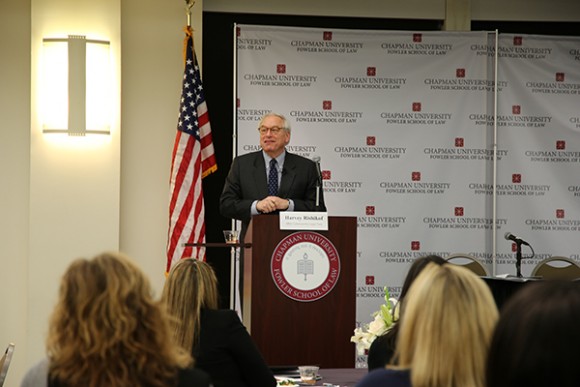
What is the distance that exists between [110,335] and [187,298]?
144 centimetres

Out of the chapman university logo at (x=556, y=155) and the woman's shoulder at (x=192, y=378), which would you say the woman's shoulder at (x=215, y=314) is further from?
the chapman university logo at (x=556, y=155)

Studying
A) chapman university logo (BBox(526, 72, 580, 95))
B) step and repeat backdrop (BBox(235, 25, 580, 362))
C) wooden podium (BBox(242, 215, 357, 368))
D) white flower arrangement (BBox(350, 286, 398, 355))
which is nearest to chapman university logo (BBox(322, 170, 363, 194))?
step and repeat backdrop (BBox(235, 25, 580, 362))

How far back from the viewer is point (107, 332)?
2.25m

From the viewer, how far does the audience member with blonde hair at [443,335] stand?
220cm

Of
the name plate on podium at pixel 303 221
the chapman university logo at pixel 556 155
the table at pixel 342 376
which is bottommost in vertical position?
the table at pixel 342 376

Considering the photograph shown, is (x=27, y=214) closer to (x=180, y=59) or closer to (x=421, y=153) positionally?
(x=180, y=59)

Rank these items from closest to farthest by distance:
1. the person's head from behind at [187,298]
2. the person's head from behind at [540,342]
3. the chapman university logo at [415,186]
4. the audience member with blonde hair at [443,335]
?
the person's head from behind at [540,342] < the audience member with blonde hair at [443,335] < the person's head from behind at [187,298] < the chapman university logo at [415,186]

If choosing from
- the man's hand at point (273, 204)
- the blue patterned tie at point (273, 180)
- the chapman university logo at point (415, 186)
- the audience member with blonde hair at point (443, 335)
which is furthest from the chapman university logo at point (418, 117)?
the audience member with blonde hair at point (443, 335)

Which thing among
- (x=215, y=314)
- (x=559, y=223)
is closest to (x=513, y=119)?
(x=559, y=223)

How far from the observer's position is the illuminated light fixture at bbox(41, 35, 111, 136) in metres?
8.25

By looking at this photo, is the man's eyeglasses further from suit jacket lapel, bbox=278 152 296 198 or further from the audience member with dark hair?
the audience member with dark hair

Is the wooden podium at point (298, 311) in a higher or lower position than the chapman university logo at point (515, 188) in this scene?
lower

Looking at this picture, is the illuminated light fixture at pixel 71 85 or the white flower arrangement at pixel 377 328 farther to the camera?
the illuminated light fixture at pixel 71 85

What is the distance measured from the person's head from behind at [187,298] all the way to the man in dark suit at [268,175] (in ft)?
9.46
